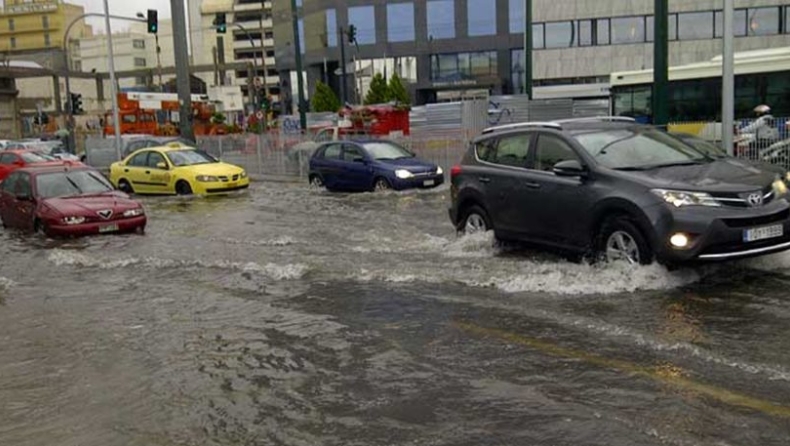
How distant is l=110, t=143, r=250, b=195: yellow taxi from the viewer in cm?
2339

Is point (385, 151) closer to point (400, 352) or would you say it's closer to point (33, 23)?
point (400, 352)

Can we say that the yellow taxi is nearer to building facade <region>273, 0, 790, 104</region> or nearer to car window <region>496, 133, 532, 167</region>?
car window <region>496, 133, 532, 167</region>

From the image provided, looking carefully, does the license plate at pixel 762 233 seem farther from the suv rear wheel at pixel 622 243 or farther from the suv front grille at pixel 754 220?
the suv rear wheel at pixel 622 243

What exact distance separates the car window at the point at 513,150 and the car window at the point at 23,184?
948cm

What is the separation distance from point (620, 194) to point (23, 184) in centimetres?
1205

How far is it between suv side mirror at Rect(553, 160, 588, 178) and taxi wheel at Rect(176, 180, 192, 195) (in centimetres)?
1610

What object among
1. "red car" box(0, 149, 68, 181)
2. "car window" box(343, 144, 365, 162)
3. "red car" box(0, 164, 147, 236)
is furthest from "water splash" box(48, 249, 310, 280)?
"red car" box(0, 149, 68, 181)

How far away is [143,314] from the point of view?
8758 millimetres

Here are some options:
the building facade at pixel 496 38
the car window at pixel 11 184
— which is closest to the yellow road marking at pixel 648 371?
the car window at pixel 11 184

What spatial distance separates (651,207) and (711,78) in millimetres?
19165

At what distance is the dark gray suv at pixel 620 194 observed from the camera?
796 cm

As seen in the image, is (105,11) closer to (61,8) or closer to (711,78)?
(711,78)

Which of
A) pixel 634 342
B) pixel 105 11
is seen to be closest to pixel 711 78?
pixel 634 342

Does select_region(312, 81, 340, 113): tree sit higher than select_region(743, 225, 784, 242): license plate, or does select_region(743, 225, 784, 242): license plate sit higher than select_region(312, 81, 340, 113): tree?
select_region(312, 81, 340, 113): tree
